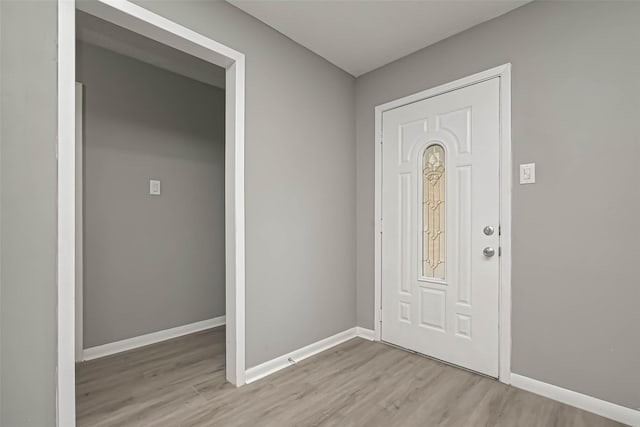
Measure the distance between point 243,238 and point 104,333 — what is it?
4.92 feet

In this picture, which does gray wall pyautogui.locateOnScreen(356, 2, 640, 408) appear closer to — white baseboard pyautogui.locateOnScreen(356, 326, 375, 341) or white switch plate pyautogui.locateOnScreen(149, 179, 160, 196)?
white baseboard pyautogui.locateOnScreen(356, 326, 375, 341)

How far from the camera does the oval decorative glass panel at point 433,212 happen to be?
2441 mm

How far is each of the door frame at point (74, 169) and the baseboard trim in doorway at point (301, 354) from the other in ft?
0.38

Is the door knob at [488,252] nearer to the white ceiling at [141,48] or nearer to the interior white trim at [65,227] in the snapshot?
the interior white trim at [65,227]

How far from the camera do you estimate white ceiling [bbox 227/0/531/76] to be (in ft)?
6.73

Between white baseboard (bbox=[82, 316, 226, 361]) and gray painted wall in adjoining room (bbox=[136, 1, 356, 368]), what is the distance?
1.20m

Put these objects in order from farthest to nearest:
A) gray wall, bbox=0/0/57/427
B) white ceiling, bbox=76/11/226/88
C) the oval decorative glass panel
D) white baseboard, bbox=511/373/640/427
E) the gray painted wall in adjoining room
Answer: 1. the oval decorative glass panel
2. white ceiling, bbox=76/11/226/88
3. the gray painted wall in adjoining room
4. white baseboard, bbox=511/373/640/427
5. gray wall, bbox=0/0/57/427

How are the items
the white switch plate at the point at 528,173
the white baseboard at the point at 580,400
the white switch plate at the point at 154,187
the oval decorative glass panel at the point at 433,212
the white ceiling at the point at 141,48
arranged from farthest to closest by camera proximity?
the white switch plate at the point at 154,187 < the oval decorative glass panel at the point at 433,212 < the white ceiling at the point at 141,48 < the white switch plate at the point at 528,173 < the white baseboard at the point at 580,400

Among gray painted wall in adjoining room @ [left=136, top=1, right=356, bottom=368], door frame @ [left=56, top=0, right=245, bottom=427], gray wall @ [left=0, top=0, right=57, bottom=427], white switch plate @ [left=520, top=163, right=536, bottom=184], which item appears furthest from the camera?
gray painted wall in adjoining room @ [left=136, top=1, right=356, bottom=368]

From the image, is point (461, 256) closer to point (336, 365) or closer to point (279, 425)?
point (336, 365)

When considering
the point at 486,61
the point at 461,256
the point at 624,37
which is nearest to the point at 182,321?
the point at 461,256

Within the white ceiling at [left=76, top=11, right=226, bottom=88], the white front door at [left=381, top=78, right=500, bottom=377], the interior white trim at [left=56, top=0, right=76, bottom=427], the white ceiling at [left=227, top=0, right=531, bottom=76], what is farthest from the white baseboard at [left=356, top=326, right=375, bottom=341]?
the white ceiling at [left=76, top=11, right=226, bottom=88]

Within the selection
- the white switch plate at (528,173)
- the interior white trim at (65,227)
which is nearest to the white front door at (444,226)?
the white switch plate at (528,173)

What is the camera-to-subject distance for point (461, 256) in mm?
2312
